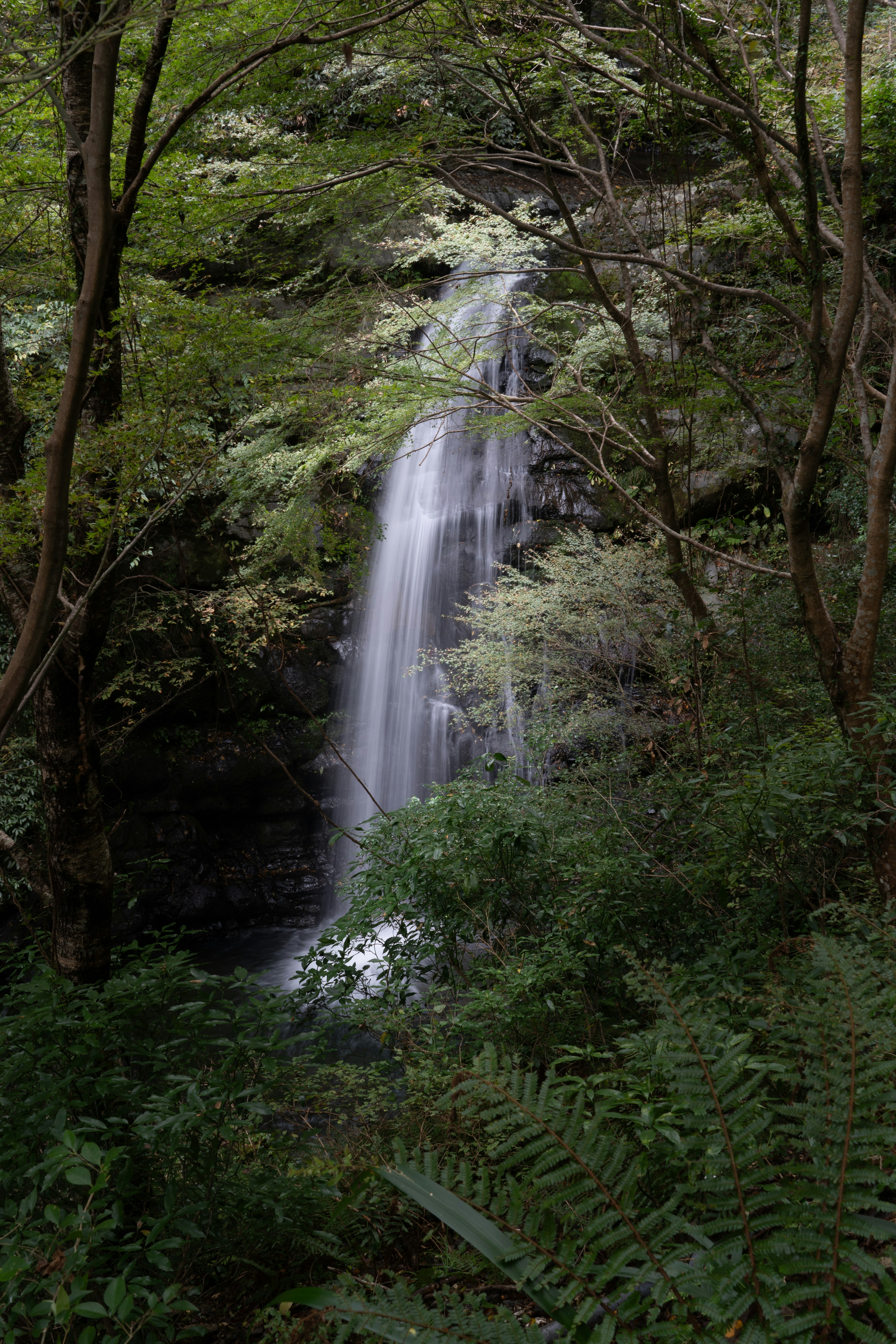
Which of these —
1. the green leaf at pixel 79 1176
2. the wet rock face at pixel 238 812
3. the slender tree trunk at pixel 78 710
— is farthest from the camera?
the wet rock face at pixel 238 812

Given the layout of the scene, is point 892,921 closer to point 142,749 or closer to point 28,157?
point 28,157

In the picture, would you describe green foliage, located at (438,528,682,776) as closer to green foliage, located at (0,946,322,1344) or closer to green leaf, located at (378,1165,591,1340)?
green foliage, located at (0,946,322,1344)

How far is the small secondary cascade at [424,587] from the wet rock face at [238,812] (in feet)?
1.85

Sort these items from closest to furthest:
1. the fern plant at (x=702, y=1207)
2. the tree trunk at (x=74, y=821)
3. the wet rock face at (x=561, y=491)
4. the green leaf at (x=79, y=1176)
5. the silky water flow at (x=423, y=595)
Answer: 1. the fern plant at (x=702, y=1207)
2. the green leaf at (x=79, y=1176)
3. the tree trunk at (x=74, y=821)
4. the wet rock face at (x=561, y=491)
5. the silky water flow at (x=423, y=595)

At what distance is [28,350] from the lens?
6879 mm

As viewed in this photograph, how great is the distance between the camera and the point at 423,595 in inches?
448

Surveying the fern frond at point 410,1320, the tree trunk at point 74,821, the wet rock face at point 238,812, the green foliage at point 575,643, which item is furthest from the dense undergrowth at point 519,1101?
the wet rock face at point 238,812

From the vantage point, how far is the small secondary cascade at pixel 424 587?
11.0 meters

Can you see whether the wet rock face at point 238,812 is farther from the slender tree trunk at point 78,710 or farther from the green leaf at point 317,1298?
the green leaf at point 317,1298

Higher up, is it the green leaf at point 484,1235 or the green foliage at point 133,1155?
the green leaf at point 484,1235

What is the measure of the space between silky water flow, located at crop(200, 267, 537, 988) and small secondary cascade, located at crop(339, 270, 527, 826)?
0.6 inches

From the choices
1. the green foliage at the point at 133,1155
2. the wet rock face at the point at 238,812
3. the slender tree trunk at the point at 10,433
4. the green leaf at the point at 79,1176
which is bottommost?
the wet rock face at the point at 238,812

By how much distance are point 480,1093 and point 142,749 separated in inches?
398

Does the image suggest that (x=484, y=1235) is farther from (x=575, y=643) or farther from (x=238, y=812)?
(x=238, y=812)
